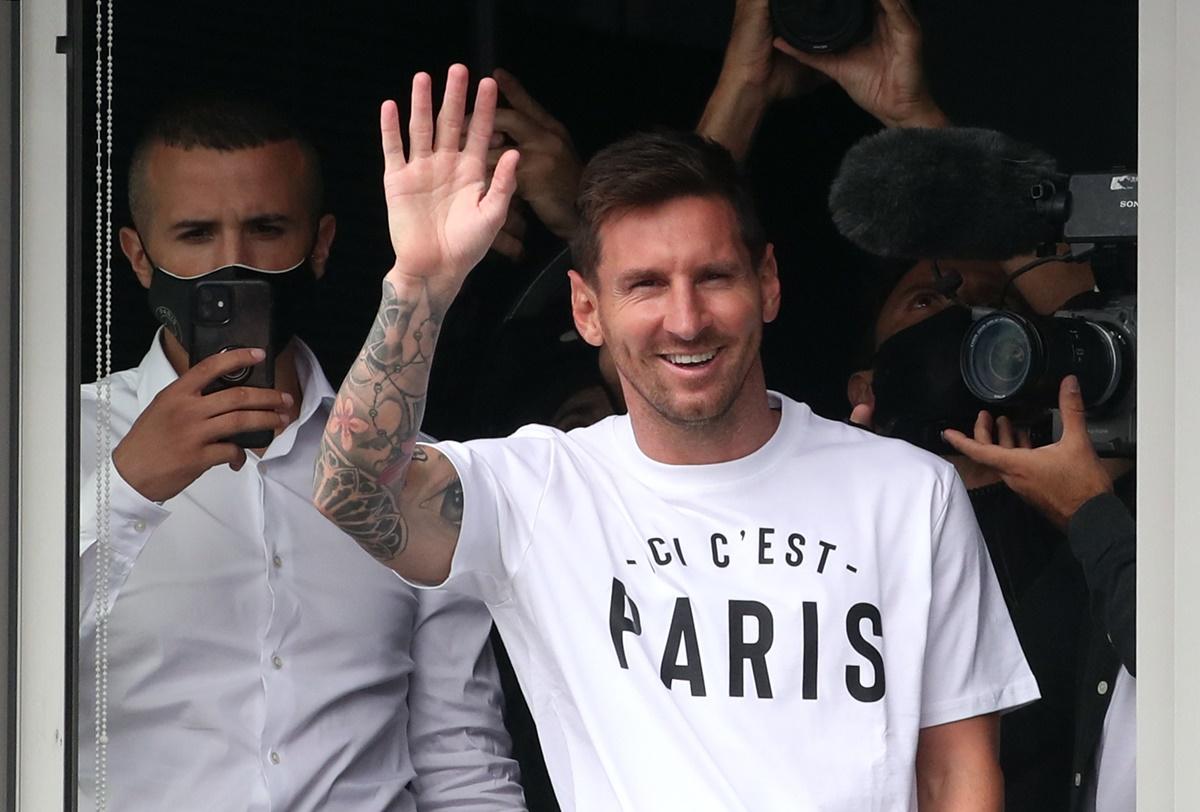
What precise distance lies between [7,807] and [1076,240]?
6.93 ft

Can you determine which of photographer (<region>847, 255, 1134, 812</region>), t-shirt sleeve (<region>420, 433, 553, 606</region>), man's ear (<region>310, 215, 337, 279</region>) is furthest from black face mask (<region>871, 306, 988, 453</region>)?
man's ear (<region>310, 215, 337, 279</region>)

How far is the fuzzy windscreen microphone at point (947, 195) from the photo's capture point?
8.82 ft

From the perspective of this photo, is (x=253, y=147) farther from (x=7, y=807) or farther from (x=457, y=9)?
(x=7, y=807)

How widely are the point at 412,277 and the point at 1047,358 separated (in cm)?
100

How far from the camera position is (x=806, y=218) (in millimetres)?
2783

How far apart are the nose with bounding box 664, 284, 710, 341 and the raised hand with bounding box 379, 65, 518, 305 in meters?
0.35

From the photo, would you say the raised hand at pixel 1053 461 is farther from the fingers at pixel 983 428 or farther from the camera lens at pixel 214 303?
the camera lens at pixel 214 303

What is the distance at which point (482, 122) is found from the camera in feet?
8.59

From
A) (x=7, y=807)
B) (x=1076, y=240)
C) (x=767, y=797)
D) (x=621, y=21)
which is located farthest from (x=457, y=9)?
(x=7, y=807)

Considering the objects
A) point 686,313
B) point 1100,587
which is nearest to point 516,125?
point 686,313

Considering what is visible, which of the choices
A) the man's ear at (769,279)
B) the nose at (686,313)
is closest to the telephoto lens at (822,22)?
the man's ear at (769,279)

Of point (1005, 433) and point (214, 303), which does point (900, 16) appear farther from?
point (214, 303)

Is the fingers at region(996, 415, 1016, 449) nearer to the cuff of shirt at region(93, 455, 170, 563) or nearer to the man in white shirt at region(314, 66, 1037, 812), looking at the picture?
the man in white shirt at region(314, 66, 1037, 812)

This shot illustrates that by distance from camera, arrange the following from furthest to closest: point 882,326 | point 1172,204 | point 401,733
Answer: point 401,733 → point 882,326 → point 1172,204
